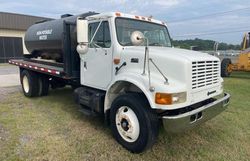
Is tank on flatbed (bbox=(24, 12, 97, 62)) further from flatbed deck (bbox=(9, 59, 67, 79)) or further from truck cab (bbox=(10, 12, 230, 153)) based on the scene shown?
truck cab (bbox=(10, 12, 230, 153))

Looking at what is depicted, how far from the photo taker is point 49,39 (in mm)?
6383

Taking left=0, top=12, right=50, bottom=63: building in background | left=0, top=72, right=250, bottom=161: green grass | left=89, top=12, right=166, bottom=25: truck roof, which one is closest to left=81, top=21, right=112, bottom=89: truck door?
left=89, top=12, right=166, bottom=25: truck roof

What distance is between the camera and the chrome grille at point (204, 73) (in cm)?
353

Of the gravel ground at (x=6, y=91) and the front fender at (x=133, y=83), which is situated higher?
the front fender at (x=133, y=83)

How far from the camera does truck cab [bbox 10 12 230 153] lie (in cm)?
338

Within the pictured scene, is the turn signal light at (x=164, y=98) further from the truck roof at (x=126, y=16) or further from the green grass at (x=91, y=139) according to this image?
the truck roof at (x=126, y=16)

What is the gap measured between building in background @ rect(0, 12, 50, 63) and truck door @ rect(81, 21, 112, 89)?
2281cm

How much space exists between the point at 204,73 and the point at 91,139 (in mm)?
2277

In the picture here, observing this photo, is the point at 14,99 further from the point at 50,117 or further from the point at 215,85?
the point at 215,85

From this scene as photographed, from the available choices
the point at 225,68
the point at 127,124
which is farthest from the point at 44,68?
the point at 225,68

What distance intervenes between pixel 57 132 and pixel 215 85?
3079mm

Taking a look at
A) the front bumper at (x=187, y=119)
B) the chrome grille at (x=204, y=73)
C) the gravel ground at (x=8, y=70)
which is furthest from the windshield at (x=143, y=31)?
the gravel ground at (x=8, y=70)

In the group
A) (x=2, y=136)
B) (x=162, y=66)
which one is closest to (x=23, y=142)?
(x=2, y=136)

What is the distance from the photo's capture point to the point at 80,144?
405cm
